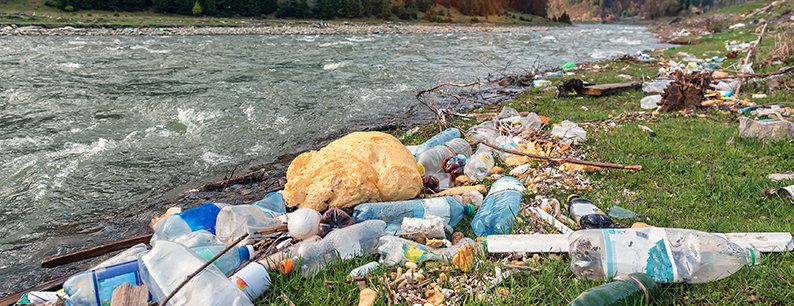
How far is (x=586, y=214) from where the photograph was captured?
2645 millimetres

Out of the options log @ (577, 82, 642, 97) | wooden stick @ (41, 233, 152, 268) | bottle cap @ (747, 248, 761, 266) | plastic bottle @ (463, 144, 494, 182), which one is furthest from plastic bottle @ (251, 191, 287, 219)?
log @ (577, 82, 642, 97)

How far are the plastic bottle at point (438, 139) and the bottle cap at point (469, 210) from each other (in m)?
1.33

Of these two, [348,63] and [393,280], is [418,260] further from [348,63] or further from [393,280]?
[348,63]

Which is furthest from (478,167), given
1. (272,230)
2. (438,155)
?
(272,230)

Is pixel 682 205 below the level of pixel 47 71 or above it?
below

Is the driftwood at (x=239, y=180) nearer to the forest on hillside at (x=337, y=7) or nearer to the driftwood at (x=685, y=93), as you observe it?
the driftwood at (x=685, y=93)

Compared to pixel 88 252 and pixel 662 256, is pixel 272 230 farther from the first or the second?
pixel 662 256

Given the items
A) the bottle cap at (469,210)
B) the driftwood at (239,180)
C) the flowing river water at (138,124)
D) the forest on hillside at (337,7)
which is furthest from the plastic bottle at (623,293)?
the forest on hillside at (337,7)

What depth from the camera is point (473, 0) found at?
7281 cm

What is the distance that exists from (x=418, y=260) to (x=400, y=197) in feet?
2.76

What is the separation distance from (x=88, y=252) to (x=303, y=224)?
5.90 ft

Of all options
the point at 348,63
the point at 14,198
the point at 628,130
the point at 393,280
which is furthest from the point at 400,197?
the point at 348,63

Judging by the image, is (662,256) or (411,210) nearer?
(662,256)

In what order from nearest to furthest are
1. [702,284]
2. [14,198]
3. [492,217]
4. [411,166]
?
[702,284] < [492,217] < [411,166] < [14,198]
